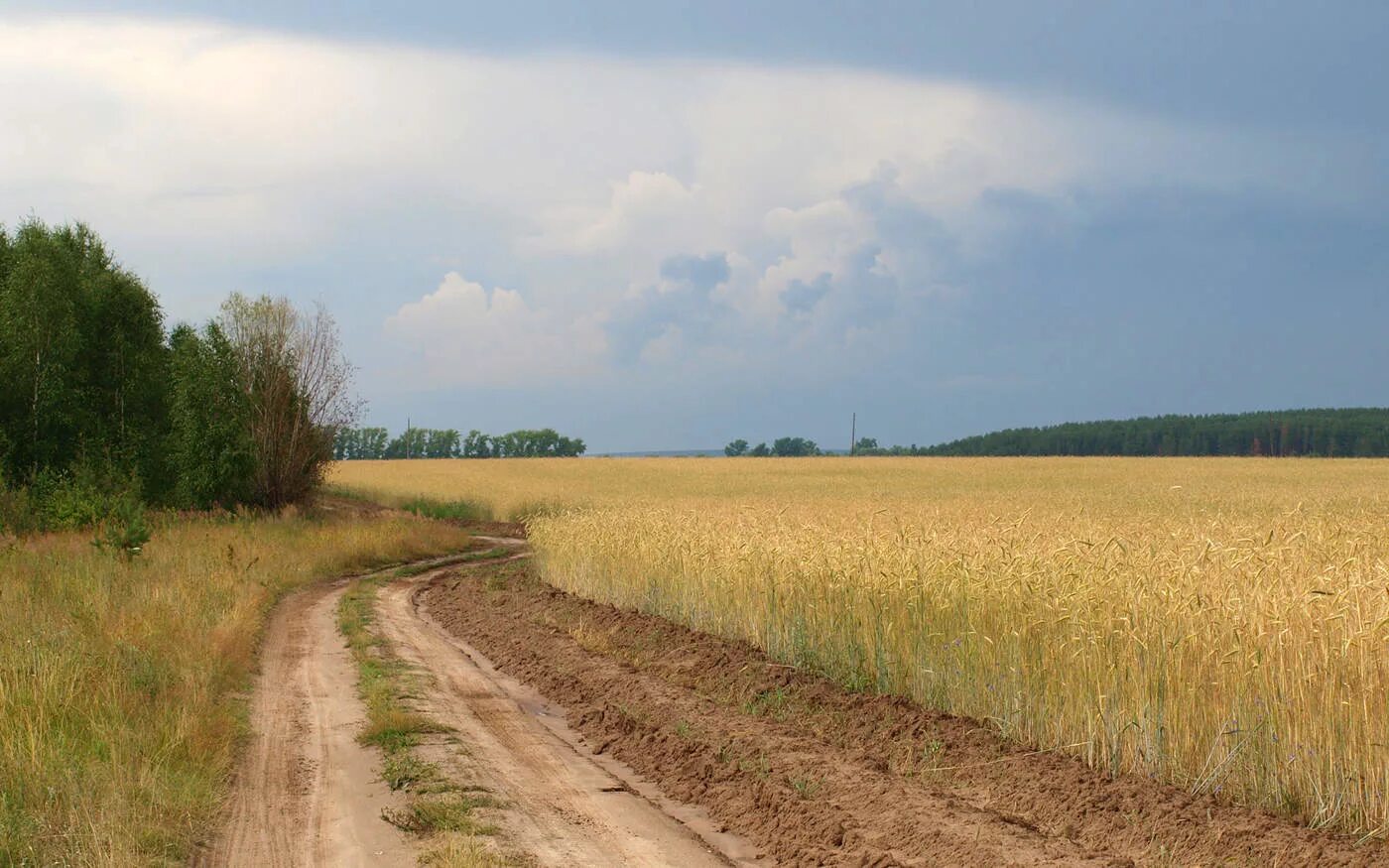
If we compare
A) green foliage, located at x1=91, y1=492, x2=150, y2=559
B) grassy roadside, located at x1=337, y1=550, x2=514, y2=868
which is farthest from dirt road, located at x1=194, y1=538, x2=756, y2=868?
green foliage, located at x1=91, y1=492, x2=150, y2=559

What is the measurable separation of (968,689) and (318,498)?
1604 inches

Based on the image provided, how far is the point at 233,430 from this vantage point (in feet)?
127

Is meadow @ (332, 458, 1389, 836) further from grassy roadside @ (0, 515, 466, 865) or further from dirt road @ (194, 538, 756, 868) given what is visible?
grassy roadside @ (0, 515, 466, 865)

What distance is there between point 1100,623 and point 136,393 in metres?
38.4

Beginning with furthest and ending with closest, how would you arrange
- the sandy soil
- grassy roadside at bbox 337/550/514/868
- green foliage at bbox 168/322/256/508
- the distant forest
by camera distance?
1. the distant forest
2. green foliage at bbox 168/322/256/508
3. the sandy soil
4. grassy roadside at bbox 337/550/514/868

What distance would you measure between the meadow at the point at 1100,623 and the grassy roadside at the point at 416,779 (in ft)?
14.2

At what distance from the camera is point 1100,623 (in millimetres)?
8250

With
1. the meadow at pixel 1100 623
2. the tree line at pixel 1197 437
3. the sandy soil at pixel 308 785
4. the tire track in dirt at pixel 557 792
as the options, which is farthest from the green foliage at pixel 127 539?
the tree line at pixel 1197 437

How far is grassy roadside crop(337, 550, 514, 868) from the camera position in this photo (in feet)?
21.9

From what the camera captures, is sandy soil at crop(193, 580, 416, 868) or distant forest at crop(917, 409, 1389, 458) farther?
distant forest at crop(917, 409, 1389, 458)

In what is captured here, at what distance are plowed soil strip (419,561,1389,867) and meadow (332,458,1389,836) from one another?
11.8 inches

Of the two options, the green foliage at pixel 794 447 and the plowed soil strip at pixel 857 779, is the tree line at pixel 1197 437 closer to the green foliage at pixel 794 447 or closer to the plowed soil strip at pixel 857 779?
the green foliage at pixel 794 447

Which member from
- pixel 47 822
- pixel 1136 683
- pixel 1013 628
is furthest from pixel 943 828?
pixel 47 822

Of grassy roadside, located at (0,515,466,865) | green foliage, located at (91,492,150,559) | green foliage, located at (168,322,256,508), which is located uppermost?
green foliage, located at (168,322,256,508)
